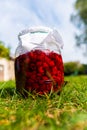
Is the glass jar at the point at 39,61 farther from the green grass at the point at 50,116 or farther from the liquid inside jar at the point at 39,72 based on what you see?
the green grass at the point at 50,116

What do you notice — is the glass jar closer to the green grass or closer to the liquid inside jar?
the liquid inside jar

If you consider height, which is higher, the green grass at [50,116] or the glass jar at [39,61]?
the glass jar at [39,61]

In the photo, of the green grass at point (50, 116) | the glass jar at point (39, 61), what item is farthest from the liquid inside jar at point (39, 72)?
the green grass at point (50, 116)

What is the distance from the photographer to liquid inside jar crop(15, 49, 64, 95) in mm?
3100

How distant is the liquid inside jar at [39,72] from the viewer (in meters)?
3.10

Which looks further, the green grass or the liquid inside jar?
the liquid inside jar

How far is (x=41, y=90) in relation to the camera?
309cm

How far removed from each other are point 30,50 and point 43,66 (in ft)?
0.63

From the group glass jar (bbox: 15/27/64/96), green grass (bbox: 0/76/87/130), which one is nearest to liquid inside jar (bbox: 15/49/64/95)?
glass jar (bbox: 15/27/64/96)

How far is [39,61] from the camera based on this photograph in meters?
3.15

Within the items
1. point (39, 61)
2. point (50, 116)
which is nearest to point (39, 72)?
point (39, 61)

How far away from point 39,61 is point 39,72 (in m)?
0.09

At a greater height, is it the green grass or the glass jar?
the glass jar

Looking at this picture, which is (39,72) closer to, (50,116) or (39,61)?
(39,61)
